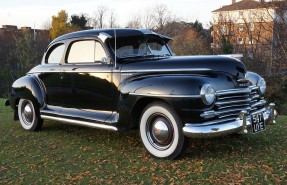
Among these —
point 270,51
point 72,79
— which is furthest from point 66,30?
point 72,79

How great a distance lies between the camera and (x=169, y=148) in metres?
4.89

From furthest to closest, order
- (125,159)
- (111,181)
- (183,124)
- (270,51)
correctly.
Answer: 1. (270,51)
2. (125,159)
3. (183,124)
4. (111,181)

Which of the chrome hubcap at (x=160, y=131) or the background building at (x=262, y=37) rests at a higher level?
the background building at (x=262, y=37)

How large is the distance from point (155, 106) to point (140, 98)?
0.85 feet

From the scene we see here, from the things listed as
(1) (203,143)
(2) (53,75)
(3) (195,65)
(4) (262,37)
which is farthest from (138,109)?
(4) (262,37)

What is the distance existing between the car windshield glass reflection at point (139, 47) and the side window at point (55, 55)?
138 cm

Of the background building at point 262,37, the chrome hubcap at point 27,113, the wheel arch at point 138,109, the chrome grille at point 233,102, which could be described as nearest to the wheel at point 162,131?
the wheel arch at point 138,109

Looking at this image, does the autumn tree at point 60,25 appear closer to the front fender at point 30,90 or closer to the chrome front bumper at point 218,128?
the front fender at point 30,90

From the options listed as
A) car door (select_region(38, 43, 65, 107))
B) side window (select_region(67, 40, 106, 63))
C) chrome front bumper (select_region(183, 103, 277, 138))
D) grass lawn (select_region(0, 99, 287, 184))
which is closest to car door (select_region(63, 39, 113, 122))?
side window (select_region(67, 40, 106, 63))

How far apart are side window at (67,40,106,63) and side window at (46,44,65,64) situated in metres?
0.31

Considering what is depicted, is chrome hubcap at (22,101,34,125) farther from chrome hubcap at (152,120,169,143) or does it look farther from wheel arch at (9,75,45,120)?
chrome hubcap at (152,120,169,143)

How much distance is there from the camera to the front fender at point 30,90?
23.0 feet

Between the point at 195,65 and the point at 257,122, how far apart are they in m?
1.14

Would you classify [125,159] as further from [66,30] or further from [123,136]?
[66,30]
